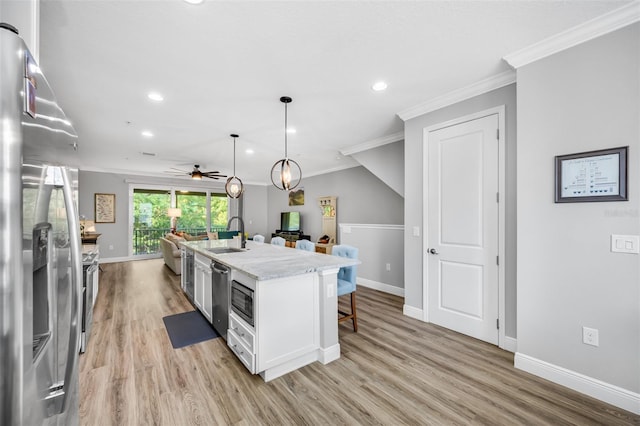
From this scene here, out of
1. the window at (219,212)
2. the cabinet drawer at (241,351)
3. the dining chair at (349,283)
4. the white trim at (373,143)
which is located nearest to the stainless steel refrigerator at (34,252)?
the cabinet drawer at (241,351)

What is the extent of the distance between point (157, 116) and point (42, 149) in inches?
131

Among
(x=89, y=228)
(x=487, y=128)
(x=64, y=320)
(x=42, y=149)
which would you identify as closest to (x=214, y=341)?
A: (x=64, y=320)

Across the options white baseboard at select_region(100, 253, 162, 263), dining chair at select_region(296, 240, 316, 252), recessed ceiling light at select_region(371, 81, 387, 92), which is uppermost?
recessed ceiling light at select_region(371, 81, 387, 92)

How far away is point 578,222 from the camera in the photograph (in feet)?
Answer: 6.63


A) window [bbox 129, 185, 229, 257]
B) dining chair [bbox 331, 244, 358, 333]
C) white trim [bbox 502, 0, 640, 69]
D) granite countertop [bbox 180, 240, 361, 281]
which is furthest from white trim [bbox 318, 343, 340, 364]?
window [bbox 129, 185, 229, 257]

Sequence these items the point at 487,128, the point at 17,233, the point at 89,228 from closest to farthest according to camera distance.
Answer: the point at 17,233
the point at 487,128
the point at 89,228

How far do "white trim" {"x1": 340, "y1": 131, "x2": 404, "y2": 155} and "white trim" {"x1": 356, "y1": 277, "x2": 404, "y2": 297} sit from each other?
7.97 ft

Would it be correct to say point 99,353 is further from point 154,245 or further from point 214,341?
point 154,245

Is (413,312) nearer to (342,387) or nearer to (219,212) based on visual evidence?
(342,387)

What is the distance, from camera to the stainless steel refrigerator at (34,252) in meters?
0.58

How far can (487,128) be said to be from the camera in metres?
2.79

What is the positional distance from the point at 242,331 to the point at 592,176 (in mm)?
2954

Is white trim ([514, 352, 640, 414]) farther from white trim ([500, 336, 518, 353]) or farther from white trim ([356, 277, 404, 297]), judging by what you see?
white trim ([356, 277, 404, 297])

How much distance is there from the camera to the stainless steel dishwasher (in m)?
2.66
